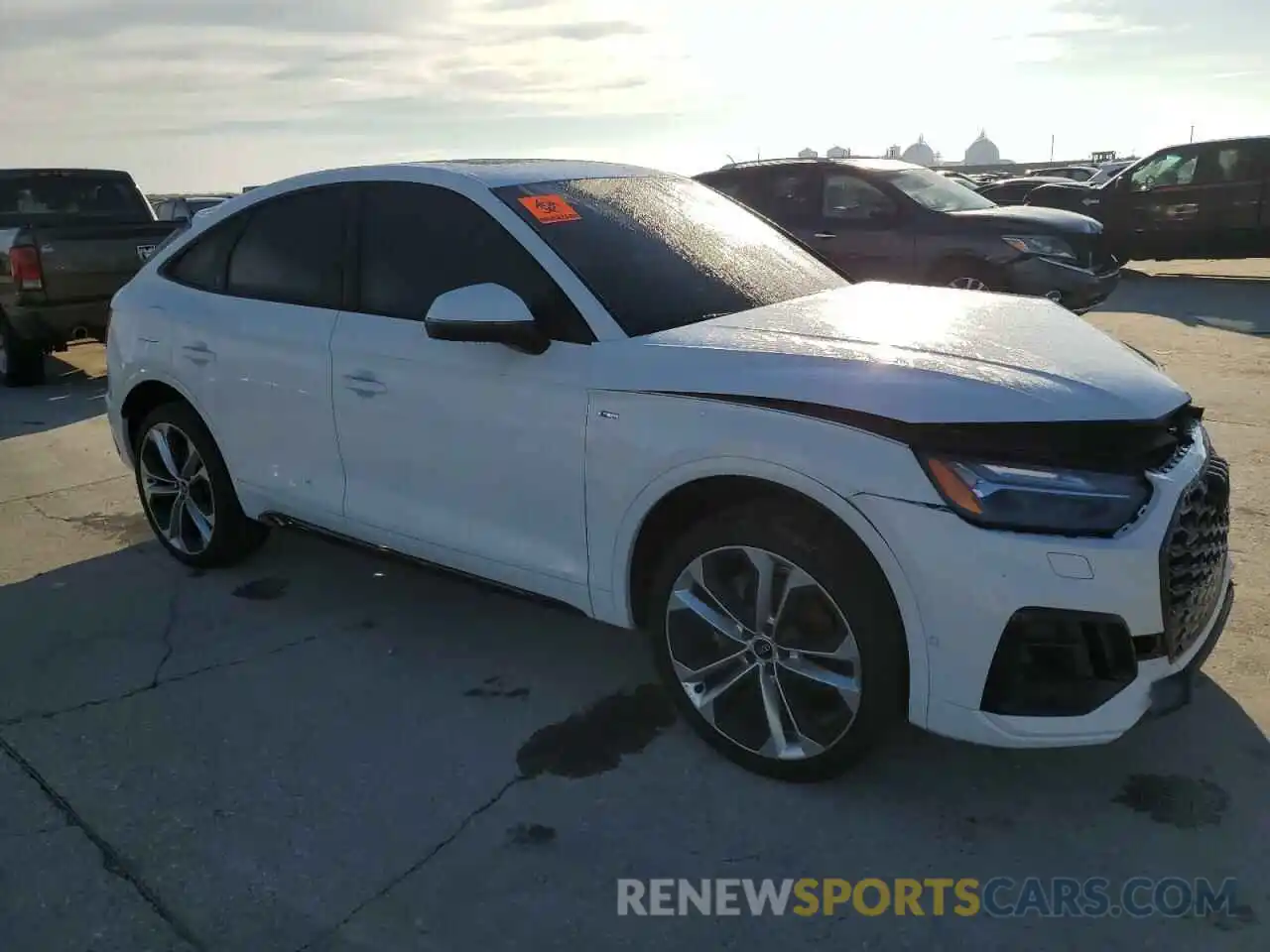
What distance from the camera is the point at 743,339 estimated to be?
3082mm

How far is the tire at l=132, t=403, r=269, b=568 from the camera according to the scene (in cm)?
449

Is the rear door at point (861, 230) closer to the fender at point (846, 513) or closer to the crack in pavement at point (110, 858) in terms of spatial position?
the fender at point (846, 513)

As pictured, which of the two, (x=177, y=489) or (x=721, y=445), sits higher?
(x=721, y=445)

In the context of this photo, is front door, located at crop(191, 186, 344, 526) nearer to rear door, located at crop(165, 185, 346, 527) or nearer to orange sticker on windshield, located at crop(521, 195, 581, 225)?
rear door, located at crop(165, 185, 346, 527)

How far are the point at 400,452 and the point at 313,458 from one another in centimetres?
52

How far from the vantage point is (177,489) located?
4707mm

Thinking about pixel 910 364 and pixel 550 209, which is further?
pixel 550 209

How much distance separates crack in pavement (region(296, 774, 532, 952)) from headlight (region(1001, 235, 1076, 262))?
26.0ft

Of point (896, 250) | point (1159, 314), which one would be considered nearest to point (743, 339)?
point (896, 250)

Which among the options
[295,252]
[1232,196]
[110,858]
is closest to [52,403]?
[295,252]

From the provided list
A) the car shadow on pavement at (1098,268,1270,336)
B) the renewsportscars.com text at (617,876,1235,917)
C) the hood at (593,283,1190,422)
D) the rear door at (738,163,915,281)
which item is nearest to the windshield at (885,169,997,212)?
the rear door at (738,163,915,281)

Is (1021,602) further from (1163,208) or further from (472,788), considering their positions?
(1163,208)

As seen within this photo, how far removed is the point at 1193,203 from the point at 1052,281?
6.49 m

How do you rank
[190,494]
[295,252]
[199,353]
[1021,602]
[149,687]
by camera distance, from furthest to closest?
[190,494]
[199,353]
[295,252]
[149,687]
[1021,602]
